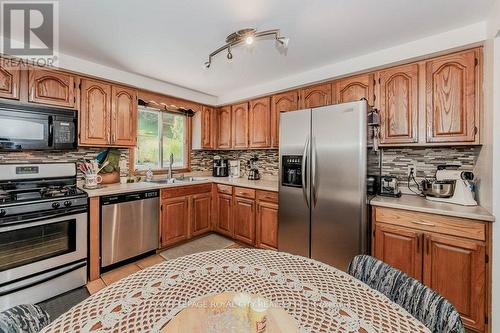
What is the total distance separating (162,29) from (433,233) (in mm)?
2736

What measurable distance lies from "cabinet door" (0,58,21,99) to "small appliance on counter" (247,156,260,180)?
2.85 meters

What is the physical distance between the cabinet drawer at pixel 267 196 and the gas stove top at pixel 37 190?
1.90 metres

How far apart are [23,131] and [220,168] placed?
2.51 m

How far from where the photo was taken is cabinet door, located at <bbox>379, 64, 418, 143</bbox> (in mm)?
2145

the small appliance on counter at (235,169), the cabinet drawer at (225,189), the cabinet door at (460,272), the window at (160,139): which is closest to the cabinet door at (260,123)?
the small appliance on counter at (235,169)

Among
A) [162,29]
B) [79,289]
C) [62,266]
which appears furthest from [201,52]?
[79,289]

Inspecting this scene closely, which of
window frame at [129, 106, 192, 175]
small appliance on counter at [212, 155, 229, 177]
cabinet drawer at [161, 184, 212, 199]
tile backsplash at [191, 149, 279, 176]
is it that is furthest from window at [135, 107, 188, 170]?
cabinet drawer at [161, 184, 212, 199]

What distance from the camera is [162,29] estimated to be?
6.17 feet

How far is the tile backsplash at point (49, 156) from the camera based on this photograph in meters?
2.29

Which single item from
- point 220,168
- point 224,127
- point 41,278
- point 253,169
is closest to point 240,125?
point 224,127

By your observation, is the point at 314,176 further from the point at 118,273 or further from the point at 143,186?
the point at 118,273

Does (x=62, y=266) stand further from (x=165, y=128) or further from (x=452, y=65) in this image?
(x=452, y=65)

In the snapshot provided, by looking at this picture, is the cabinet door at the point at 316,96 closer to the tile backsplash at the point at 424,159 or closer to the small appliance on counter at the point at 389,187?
the tile backsplash at the point at 424,159

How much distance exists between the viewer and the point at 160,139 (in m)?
3.67
